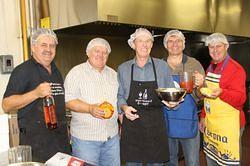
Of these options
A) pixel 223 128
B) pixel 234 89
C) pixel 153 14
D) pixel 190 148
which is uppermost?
pixel 153 14

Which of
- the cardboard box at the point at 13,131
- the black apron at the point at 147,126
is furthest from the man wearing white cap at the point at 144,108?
the cardboard box at the point at 13,131

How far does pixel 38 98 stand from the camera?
144cm

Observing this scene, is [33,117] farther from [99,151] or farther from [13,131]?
[13,131]

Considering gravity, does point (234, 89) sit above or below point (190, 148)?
above

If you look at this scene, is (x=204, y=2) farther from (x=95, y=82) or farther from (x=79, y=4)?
(x=95, y=82)

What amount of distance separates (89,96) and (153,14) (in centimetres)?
88

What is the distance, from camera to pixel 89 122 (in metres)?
1.58

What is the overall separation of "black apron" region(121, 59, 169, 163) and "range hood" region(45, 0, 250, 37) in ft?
1.65

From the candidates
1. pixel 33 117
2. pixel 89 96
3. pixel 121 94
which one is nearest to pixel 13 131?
pixel 33 117

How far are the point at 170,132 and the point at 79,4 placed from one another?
3.25 ft

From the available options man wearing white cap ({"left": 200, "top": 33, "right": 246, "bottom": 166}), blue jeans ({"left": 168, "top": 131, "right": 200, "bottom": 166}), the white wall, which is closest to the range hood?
the white wall

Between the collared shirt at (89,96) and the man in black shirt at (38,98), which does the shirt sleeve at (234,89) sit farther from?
the man in black shirt at (38,98)

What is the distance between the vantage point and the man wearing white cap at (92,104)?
1.57m

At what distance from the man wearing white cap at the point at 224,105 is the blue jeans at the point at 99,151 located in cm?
63
